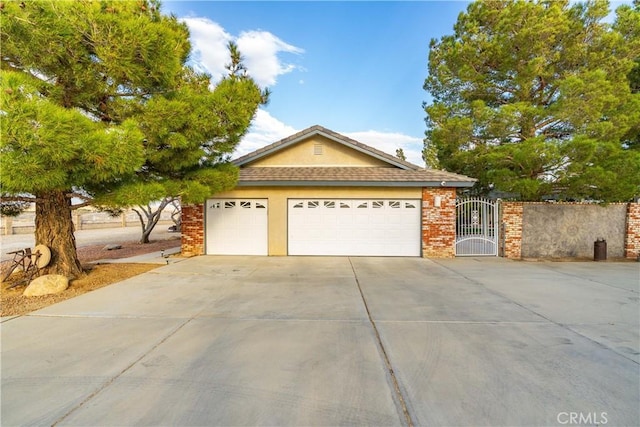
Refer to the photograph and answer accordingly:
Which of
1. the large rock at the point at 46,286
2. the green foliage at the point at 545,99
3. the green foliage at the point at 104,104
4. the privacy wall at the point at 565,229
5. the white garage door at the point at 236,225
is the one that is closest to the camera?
the green foliage at the point at 104,104

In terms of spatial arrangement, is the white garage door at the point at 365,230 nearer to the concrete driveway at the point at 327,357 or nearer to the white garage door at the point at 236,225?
the white garage door at the point at 236,225

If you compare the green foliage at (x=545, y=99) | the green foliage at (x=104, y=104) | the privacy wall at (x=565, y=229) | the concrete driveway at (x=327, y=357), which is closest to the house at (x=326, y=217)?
the green foliage at (x=545, y=99)

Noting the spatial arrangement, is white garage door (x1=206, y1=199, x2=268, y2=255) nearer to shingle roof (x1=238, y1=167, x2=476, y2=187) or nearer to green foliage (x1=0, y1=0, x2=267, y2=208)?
shingle roof (x1=238, y1=167, x2=476, y2=187)

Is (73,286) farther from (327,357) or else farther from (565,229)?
(565,229)

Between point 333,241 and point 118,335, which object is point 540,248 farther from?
point 118,335

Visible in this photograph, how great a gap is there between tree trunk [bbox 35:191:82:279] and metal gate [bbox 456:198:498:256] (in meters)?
11.5

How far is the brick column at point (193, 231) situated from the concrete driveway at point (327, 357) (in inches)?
162

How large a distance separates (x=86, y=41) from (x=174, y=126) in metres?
1.98

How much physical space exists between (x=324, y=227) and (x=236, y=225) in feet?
10.5

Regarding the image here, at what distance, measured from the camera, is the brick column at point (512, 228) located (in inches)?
392

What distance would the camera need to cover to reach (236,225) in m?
10.3

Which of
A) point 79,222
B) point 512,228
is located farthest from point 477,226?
point 79,222

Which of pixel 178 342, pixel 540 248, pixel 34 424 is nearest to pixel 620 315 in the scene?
pixel 540 248

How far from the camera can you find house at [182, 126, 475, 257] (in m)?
Result: 9.89
